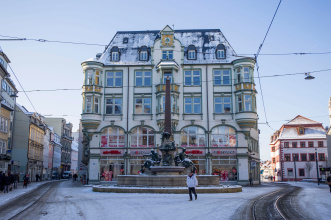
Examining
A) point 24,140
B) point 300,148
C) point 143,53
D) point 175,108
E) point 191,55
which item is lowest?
point 24,140

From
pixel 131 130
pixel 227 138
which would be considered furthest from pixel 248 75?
pixel 131 130

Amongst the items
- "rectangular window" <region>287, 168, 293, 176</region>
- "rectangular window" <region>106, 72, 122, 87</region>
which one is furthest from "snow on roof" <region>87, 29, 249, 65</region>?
"rectangular window" <region>287, 168, 293, 176</region>

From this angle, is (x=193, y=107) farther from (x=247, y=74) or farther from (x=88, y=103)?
(x=88, y=103)

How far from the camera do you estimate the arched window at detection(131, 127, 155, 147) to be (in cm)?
4353

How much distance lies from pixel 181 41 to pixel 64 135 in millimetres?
57970

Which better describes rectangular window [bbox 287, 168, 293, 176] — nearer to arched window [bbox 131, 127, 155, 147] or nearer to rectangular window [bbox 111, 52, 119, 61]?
arched window [bbox 131, 127, 155, 147]

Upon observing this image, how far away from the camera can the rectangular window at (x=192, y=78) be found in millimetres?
44594

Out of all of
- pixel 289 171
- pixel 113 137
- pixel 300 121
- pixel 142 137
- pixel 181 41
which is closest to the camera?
pixel 142 137

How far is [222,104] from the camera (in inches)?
1725

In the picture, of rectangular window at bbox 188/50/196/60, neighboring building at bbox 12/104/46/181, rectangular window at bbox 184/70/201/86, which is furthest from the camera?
neighboring building at bbox 12/104/46/181

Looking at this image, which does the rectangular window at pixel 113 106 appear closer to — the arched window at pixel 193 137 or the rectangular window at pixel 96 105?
the rectangular window at pixel 96 105

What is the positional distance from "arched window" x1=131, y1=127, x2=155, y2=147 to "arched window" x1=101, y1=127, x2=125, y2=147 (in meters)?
Result: 1.31

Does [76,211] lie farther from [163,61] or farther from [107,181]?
[163,61]

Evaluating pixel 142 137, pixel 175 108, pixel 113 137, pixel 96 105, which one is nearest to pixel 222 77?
pixel 175 108
